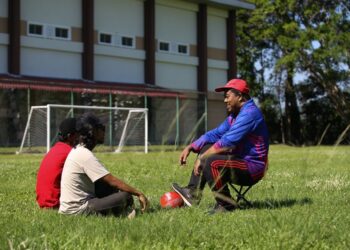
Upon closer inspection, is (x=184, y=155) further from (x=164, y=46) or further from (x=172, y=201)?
(x=164, y=46)

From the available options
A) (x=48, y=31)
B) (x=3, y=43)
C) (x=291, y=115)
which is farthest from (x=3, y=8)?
(x=291, y=115)

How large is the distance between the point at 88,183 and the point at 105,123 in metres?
20.9

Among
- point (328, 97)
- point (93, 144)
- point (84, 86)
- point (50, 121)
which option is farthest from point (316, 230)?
point (328, 97)

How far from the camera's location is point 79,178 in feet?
23.5

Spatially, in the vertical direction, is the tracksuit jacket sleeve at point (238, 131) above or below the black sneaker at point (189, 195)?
above

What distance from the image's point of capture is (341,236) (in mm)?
5680

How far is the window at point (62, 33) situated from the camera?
121 ft

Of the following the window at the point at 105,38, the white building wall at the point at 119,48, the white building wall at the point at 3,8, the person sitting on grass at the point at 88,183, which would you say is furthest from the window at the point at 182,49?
the person sitting on grass at the point at 88,183

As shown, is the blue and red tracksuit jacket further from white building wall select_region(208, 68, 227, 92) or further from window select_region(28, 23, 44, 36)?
white building wall select_region(208, 68, 227, 92)

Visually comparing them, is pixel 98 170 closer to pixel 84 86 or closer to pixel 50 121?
pixel 50 121

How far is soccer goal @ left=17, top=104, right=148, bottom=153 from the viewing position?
1091 inches

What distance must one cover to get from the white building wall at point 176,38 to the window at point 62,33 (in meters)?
7.20

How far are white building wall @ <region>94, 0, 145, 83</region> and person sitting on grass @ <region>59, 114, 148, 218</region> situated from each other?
31853 mm

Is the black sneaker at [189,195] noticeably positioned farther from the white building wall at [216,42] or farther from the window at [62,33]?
the white building wall at [216,42]
